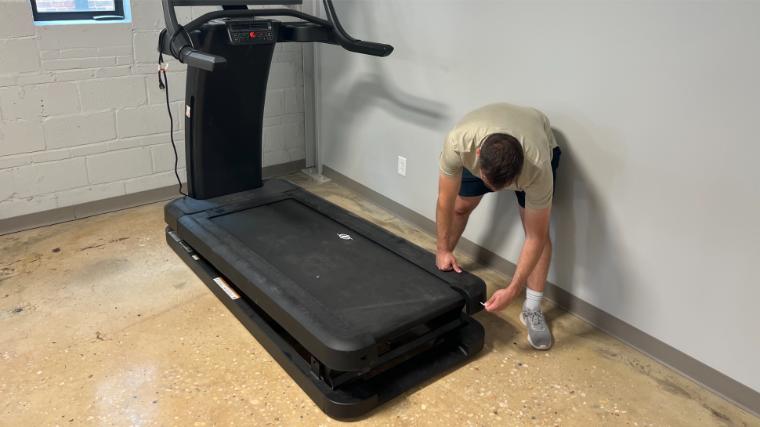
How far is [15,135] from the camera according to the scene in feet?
9.28

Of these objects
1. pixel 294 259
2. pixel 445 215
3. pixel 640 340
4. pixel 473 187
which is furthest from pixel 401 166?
pixel 640 340

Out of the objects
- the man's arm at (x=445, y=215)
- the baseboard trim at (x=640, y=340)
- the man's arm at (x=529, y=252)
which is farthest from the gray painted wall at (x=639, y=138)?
the man's arm at (x=445, y=215)

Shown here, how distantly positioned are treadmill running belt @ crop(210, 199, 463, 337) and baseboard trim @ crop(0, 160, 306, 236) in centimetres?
94

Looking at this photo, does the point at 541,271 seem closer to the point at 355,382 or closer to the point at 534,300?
the point at 534,300

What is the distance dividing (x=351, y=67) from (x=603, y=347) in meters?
2.13

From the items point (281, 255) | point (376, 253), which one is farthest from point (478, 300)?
point (281, 255)

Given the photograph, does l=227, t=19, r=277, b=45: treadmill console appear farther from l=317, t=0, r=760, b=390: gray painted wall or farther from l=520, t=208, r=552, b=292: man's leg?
l=520, t=208, r=552, b=292: man's leg

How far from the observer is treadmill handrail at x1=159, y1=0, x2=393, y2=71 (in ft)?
6.89

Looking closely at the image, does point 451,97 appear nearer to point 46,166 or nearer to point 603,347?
Answer: point 603,347

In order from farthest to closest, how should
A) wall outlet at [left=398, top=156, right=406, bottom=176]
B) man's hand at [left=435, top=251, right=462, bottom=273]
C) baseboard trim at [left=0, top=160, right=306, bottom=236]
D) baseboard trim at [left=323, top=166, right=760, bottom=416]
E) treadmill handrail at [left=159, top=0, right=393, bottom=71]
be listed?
1. wall outlet at [left=398, top=156, right=406, bottom=176]
2. baseboard trim at [left=0, top=160, right=306, bottom=236]
3. man's hand at [left=435, top=251, right=462, bottom=273]
4. treadmill handrail at [left=159, top=0, right=393, bottom=71]
5. baseboard trim at [left=323, top=166, right=760, bottom=416]

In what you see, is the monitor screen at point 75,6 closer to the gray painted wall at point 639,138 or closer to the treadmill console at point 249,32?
the treadmill console at point 249,32

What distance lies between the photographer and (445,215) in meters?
2.21

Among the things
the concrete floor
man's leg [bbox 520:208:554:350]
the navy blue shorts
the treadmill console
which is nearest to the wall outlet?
the navy blue shorts

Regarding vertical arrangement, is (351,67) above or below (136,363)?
above
